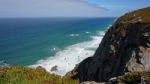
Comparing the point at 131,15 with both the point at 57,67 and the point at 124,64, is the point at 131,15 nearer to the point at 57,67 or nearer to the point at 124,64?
the point at 124,64

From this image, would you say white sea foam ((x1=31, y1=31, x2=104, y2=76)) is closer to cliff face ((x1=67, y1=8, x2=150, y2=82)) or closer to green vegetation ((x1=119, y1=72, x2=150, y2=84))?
cliff face ((x1=67, y1=8, x2=150, y2=82))

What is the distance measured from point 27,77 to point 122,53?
28361 millimetres

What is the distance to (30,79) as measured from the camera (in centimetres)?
1279

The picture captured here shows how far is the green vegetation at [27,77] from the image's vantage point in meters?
12.4

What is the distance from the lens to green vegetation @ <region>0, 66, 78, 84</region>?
12411 mm

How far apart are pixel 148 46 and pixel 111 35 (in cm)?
930

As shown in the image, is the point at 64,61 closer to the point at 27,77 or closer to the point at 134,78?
the point at 134,78

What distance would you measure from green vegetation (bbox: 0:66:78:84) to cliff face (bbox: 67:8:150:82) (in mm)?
22042

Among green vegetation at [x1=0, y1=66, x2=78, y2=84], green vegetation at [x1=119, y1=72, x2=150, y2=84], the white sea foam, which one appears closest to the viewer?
green vegetation at [x1=0, y1=66, x2=78, y2=84]

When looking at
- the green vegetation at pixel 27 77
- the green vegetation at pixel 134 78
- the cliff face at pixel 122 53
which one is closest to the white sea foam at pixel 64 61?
the cliff face at pixel 122 53

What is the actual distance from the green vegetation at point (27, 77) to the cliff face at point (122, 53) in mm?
22042

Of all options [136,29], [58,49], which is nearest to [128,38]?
[136,29]

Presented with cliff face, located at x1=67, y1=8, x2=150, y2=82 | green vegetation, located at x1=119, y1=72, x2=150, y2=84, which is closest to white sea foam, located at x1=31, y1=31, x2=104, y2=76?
cliff face, located at x1=67, y1=8, x2=150, y2=82

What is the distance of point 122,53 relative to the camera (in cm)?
4028
